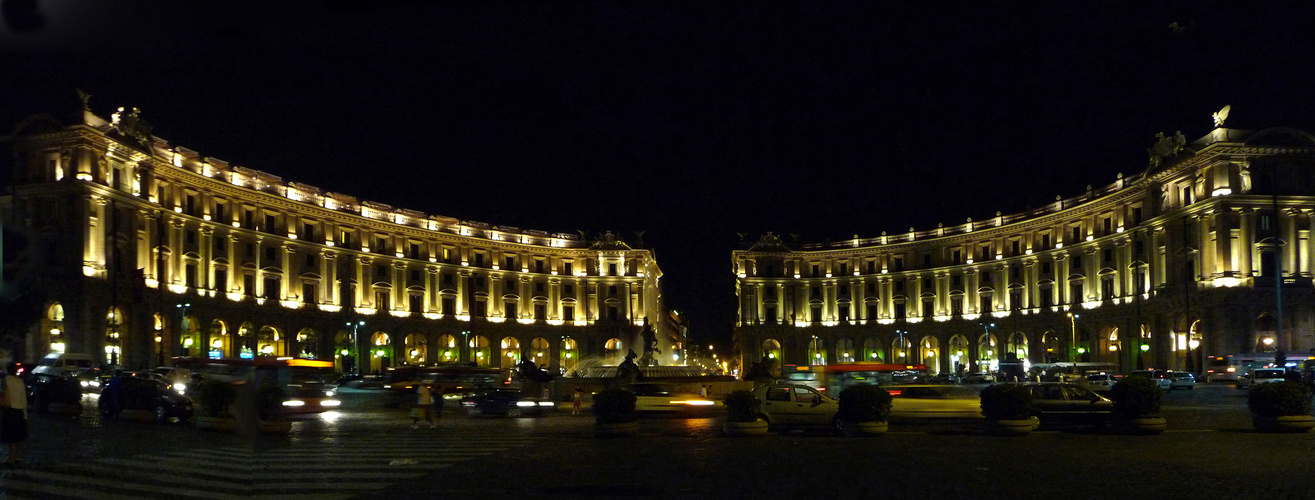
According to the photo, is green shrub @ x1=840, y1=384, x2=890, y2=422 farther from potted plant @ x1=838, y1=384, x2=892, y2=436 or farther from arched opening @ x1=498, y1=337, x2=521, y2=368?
arched opening @ x1=498, y1=337, x2=521, y2=368

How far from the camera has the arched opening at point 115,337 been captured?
63625 millimetres

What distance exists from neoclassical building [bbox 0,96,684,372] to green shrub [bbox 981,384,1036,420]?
91.0 feet

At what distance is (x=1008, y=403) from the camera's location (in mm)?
26359

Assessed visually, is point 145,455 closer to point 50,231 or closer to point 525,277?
point 50,231

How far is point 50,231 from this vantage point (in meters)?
63.2

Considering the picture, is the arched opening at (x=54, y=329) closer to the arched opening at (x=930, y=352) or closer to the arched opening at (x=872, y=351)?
the arched opening at (x=930, y=352)

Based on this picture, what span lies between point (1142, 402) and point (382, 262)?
264ft

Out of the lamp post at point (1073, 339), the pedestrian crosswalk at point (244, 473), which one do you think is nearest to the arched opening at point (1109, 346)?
the lamp post at point (1073, 339)

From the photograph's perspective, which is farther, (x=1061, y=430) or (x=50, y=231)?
(x=50, y=231)

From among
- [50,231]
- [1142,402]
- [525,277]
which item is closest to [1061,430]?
[1142,402]

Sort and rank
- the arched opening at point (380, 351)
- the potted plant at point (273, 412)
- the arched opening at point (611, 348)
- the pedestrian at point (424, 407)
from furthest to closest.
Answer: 1. the arched opening at point (611, 348)
2. the arched opening at point (380, 351)
3. the pedestrian at point (424, 407)
4. the potted plant at point (273, 412)

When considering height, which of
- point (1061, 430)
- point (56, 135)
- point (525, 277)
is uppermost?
point (56, 135)

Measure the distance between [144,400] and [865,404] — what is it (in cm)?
1945

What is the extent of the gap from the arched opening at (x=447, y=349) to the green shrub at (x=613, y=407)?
7591cm
